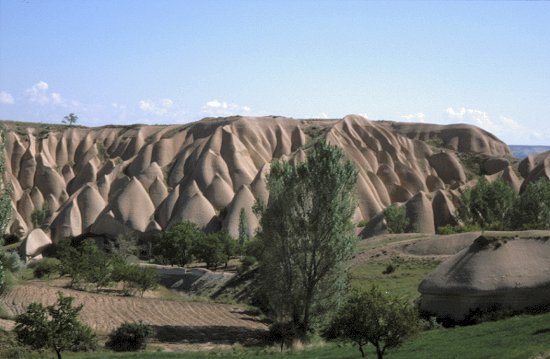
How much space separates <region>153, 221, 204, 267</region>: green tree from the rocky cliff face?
57.8 ft

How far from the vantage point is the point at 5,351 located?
27.7 metres

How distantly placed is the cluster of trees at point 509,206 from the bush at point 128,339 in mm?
42868

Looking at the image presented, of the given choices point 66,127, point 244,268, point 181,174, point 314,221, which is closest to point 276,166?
point 314,221

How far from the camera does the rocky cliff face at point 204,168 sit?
327ft

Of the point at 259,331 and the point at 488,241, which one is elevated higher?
the point at 488,241

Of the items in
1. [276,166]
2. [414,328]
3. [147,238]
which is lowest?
[147,238]

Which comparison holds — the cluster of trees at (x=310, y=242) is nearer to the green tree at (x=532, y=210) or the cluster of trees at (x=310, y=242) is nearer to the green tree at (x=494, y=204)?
the green tree at (x=494, y=204)

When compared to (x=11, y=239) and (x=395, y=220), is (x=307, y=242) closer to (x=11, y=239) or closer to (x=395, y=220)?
(x=395, y=220)

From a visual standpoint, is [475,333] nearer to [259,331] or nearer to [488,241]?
[488,241]

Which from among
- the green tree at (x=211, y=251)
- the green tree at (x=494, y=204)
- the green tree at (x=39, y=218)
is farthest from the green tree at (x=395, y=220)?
the green tree at (x=39, y=218)

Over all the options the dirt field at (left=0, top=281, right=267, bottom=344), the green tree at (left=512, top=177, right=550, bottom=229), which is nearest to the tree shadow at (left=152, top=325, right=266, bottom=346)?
the dirt field at (left=0, top=281, right=267, bottom=344)

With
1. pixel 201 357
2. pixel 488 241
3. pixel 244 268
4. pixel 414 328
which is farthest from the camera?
pixel 244 268

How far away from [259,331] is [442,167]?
86.7 meters

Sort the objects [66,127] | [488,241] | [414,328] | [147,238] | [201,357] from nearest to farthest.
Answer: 1. [414,328]
2. [201,357]
3. [488,241]
4. [147,238]
5. [66,127]
